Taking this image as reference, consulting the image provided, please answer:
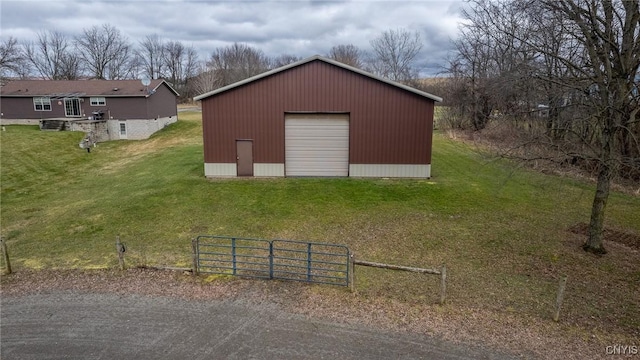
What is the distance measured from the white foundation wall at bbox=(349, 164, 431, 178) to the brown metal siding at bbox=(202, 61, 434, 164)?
0.29 m

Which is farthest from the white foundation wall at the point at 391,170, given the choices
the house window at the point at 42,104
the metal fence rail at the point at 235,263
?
the house window at the point at 42,104

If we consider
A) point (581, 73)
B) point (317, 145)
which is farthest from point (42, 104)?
point (581, 73)

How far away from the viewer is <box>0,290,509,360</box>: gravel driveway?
665 cm

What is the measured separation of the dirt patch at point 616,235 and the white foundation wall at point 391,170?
7.84 m

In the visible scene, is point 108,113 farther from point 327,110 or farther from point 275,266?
point 275,266

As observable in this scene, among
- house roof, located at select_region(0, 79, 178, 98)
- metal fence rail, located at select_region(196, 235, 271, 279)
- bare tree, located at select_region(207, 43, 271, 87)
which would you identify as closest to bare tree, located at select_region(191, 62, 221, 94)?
bare tree, located at select_region(207, 43, 271, 87)

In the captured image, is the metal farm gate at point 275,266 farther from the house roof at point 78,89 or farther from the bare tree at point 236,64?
the bare tree at point 236,64

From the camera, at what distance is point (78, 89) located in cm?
3775

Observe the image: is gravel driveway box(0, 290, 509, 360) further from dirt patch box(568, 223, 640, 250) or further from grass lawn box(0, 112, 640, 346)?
dirt patch box(568, 223, 640, 250)

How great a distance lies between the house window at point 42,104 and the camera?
37094mm

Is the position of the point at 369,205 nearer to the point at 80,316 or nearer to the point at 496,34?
the point at 496,34

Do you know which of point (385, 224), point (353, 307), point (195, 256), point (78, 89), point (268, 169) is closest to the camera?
point (353, 307)

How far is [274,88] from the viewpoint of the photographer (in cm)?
1983

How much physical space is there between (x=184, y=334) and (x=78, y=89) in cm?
3876
